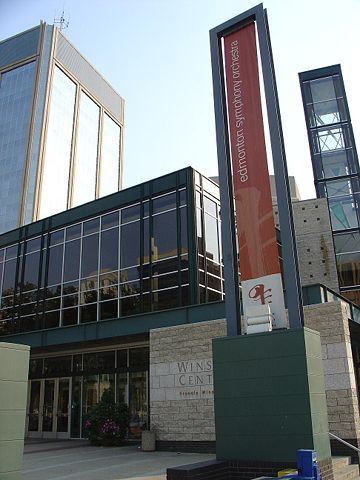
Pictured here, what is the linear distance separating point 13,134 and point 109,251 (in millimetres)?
81632

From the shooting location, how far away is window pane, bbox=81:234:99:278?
947 inches

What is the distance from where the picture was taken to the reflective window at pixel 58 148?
95250mm

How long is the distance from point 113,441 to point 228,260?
11921mm

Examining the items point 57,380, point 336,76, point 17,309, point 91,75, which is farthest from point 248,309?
point 91,75

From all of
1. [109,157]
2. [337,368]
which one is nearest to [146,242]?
[337,368]

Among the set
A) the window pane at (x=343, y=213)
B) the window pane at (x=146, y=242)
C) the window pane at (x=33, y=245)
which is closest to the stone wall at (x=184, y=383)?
the window pane at (x=146, y=242)

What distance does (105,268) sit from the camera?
2344cm

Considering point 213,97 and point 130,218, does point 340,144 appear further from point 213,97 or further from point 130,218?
point 213,97

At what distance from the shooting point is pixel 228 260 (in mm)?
10320

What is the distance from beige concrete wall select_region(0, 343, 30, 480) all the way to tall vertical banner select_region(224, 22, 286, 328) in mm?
4599

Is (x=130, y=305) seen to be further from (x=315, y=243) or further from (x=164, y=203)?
(x=315, y=243)

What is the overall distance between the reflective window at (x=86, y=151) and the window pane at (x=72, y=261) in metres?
80.3

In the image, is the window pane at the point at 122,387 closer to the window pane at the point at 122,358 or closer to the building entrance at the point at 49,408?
the window pane at the point at 122,358

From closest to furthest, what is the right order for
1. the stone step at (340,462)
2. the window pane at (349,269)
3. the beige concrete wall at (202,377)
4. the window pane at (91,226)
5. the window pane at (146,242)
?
the stone step at (340,462), the beige concrete wall at (202,377), the window pane at (146,242), the window pane at (91,226), the window pane at (349,269)
